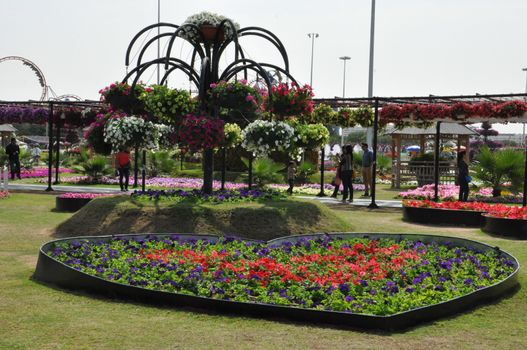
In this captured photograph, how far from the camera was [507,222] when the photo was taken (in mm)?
14055

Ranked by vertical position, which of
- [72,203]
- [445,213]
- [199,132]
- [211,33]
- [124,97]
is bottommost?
[72,203]

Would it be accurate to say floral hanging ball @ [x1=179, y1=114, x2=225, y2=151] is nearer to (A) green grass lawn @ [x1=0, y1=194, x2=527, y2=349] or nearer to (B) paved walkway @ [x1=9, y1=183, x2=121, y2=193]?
(A) green grass lawn @ [x1=0, y1=194, x2=527, y2=349]

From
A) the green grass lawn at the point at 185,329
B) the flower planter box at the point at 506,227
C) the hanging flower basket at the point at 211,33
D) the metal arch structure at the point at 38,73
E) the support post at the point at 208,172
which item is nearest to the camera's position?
the green grass lawn at the point at 185,329

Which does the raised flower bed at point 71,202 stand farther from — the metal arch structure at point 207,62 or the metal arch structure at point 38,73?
the metal arch structure at point 38,73

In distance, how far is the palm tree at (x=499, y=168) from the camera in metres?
22.8

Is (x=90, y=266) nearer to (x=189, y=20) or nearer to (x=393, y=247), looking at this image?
(x=393, y=247)

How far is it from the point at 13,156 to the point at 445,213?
20001 mm

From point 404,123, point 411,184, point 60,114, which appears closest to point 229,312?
point 404,123

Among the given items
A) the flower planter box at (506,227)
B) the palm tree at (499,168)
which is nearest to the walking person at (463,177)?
the palm tree at (499,168)

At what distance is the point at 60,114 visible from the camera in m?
25.2

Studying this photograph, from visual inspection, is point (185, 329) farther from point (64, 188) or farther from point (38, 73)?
point (38, 73)

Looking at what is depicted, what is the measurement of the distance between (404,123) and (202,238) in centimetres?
1233

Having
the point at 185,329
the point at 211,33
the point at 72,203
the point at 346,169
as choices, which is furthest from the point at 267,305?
the point at 346,169

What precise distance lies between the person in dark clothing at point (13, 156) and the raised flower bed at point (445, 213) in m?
18.6
